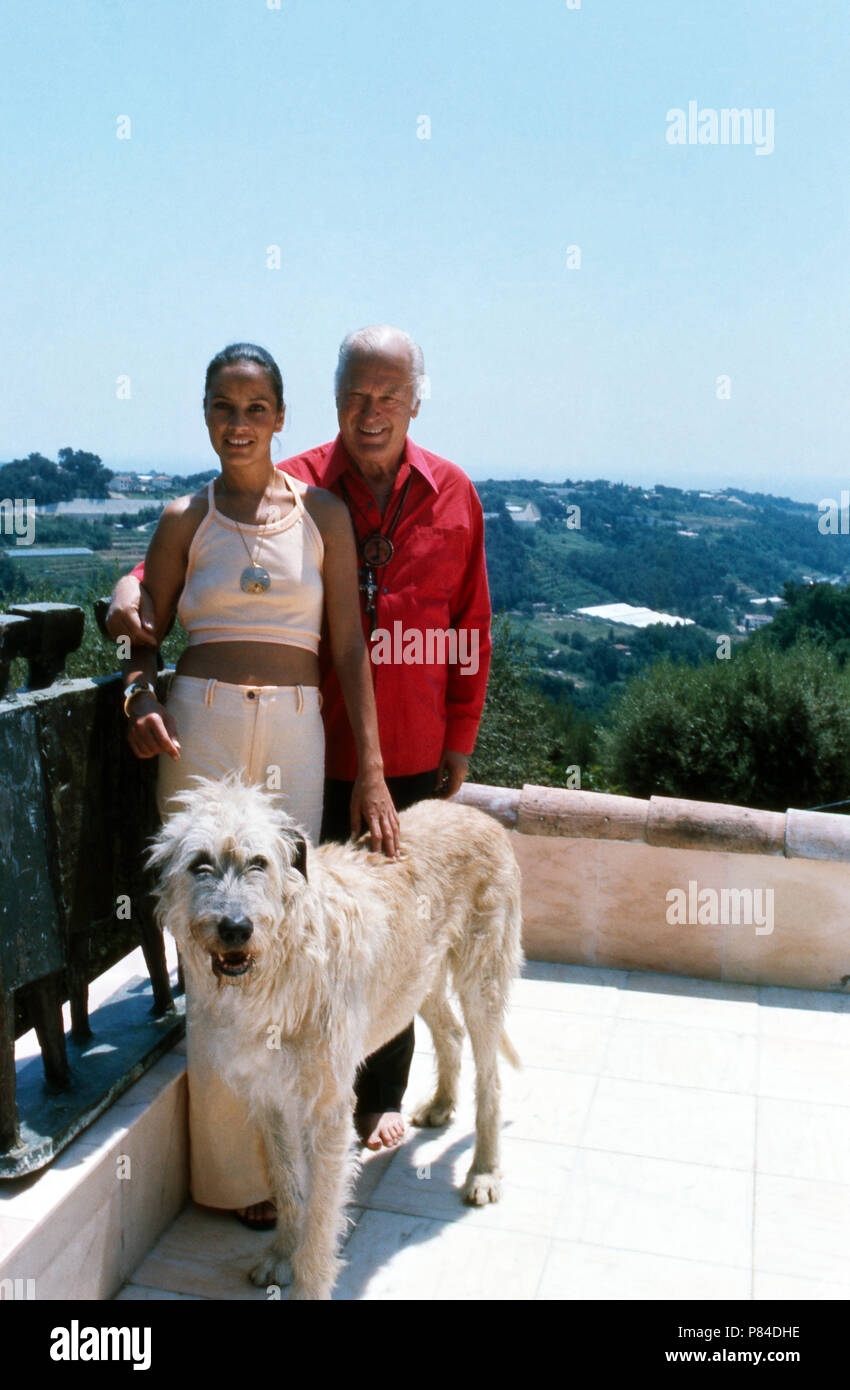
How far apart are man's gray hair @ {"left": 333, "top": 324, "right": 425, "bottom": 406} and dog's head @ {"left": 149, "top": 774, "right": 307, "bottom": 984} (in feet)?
5.00

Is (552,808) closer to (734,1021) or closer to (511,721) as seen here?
(734,1021)

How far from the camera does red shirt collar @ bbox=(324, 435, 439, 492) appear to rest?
11.3ft

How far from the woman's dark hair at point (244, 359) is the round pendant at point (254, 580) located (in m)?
0.48

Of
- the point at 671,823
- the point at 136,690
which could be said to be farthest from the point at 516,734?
the point at 136,690

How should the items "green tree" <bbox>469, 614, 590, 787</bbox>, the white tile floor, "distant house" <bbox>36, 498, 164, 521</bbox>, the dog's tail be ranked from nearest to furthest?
the white tile floor
the dog's tail
"green tree" <bbox>469, 614, 590, 787</bbox>
"distant house" <bbox>36, 498, 164, 521</bbox>

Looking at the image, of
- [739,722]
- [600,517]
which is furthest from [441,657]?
[600,517]

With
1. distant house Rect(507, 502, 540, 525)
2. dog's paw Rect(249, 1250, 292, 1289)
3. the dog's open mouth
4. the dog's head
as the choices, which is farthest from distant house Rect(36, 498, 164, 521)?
the dog's open mouth

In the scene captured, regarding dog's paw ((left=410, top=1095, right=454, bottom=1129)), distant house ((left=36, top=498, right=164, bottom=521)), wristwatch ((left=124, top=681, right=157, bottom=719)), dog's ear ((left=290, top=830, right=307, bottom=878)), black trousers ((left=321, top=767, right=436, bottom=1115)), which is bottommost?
dog's paw ((left=410, top=1095, right=454, bottom=1129))

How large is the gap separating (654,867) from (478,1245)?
221 cm

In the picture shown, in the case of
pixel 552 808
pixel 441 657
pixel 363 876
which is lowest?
pixel 552 808

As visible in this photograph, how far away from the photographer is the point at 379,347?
326 centimetres

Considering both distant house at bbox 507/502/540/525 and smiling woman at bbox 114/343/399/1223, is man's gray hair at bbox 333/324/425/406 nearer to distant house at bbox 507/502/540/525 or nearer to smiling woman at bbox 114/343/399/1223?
smiling woman at bbox 114/343/399/1223

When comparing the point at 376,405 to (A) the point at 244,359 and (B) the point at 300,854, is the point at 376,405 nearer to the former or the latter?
(A) the point at 244,359
